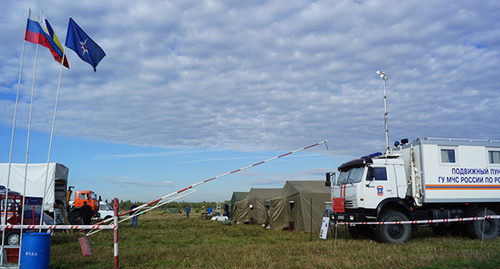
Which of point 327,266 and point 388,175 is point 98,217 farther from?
point 327,266

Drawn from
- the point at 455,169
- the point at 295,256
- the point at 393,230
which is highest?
the point at 455,169

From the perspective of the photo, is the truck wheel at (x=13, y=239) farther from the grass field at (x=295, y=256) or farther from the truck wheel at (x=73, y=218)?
the truck wheel at (x=73, y=218)

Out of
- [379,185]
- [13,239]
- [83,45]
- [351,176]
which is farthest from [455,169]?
[13,239]

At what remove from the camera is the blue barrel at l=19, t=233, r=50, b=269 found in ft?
27.8

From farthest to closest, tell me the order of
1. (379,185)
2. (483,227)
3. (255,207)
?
(255,207) → (483,227) → (379,185)

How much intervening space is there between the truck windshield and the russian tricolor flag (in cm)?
1015

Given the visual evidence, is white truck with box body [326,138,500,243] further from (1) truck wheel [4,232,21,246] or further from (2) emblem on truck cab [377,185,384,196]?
(1) truck wheel [4,232,21,246]

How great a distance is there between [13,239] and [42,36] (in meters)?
7.41

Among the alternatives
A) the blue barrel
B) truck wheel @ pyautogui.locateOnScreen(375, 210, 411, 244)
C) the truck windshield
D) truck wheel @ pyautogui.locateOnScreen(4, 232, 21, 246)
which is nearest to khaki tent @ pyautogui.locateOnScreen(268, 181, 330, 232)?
the truck windshield

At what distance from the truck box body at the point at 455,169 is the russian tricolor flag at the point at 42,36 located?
12086mm

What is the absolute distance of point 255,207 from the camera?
2894 cm

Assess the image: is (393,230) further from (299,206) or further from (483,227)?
(299,206)

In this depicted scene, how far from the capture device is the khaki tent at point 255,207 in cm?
2859

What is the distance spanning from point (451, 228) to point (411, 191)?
296 centimetres
